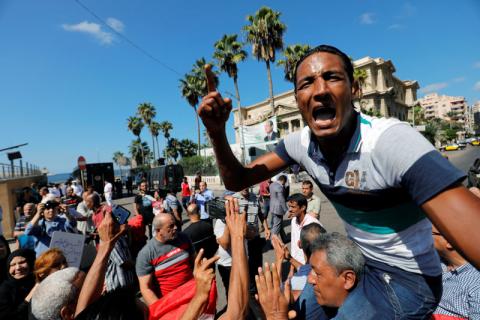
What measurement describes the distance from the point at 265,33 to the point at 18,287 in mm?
27760

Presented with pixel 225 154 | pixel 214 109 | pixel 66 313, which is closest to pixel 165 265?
pixel 66 313

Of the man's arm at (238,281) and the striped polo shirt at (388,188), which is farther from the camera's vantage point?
the man's arm at (238,281)

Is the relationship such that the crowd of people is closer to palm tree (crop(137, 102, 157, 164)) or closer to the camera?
the camera

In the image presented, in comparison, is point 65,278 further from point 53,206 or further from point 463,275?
point 53,206

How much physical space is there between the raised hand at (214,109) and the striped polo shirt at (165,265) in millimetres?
2687

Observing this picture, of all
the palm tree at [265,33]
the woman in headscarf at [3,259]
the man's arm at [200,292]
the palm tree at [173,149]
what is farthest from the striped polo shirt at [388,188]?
the palm tree at [173,149]

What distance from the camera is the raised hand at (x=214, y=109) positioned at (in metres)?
1.39

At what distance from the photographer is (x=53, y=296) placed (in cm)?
201

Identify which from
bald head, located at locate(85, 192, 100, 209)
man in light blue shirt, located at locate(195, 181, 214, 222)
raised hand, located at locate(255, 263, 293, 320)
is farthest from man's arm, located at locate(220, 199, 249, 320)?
bald head, located at locate(85, 192, 100, 209)

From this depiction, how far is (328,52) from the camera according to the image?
1326mm

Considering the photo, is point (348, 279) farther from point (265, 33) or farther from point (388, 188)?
point (265, 33)

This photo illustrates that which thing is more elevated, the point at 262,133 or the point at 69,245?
the point at 262,133

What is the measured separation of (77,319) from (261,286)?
1.10m

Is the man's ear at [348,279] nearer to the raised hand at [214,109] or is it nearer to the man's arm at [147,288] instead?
the raised hand at [214,109]
